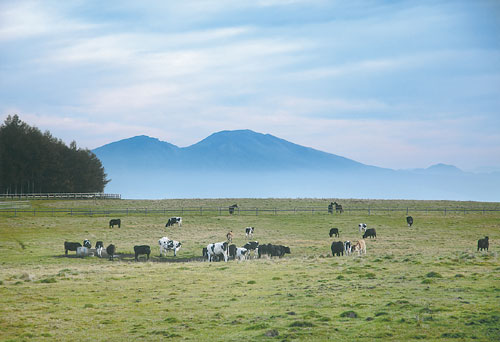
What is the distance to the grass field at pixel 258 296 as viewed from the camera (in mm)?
16312

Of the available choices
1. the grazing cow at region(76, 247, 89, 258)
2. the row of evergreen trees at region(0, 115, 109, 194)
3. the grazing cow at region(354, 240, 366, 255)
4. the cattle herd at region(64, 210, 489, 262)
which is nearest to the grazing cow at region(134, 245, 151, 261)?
the cattle herd at region(64, 210, 489, 262)

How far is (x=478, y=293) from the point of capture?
20.5m

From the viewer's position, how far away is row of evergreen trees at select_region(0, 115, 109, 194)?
106 meters

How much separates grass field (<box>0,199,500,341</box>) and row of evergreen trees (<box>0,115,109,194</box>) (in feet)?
218

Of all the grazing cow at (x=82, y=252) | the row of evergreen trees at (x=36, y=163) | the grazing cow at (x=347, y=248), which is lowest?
the grazing cow at (x=82, y=252)

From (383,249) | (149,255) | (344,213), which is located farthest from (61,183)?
(383,249)

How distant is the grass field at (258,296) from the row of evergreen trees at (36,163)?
6651 cm

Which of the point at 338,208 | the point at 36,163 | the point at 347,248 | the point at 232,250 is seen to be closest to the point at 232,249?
the point at 232,250

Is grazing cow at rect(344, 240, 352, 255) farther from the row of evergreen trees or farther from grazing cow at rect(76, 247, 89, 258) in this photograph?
the row of evergreen trees

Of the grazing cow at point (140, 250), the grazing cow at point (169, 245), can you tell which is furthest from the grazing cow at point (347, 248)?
the grazing cow at point (140, 250)

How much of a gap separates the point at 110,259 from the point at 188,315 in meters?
21.2

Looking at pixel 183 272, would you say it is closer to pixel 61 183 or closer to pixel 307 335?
pixel 307 335

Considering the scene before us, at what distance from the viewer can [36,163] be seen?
107750 mm

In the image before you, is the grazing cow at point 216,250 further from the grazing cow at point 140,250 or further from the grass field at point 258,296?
the grazing cow at point 140,250
